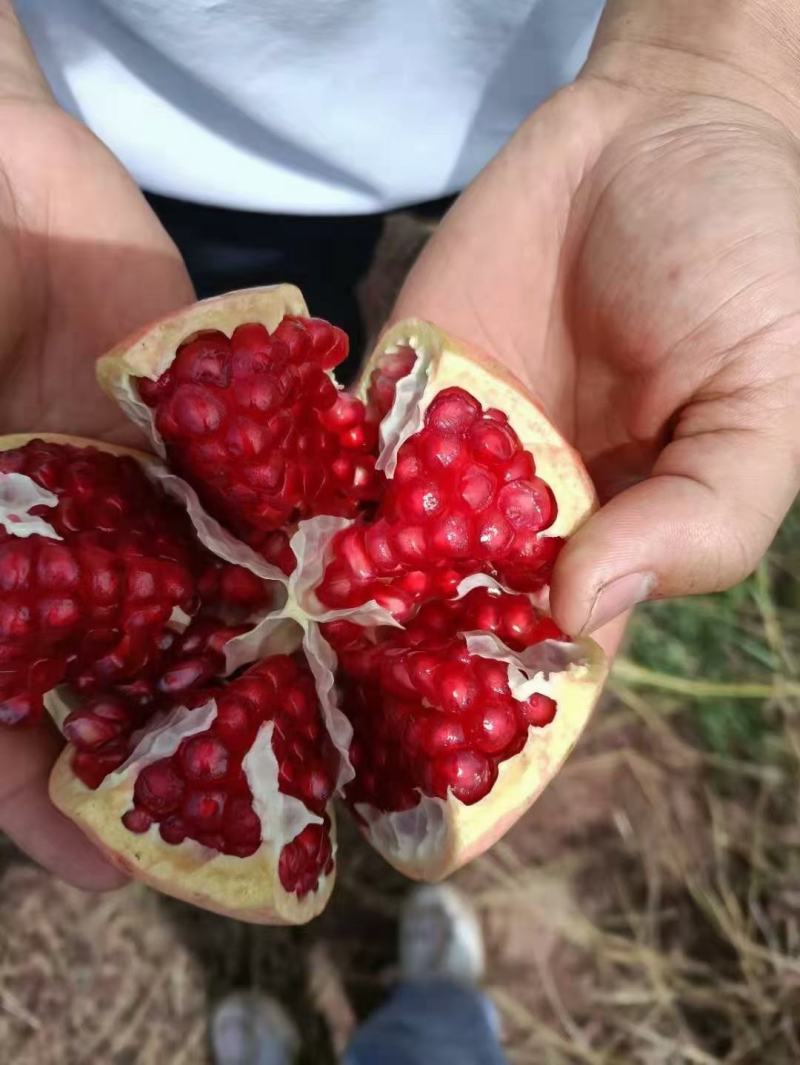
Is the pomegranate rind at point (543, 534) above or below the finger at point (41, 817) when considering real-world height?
above

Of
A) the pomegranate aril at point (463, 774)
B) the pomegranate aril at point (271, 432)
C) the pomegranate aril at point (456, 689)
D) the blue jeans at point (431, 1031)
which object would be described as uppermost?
the pomegranate aril at point (271, 432)

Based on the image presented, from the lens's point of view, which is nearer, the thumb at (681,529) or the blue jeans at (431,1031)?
the thumb at (681,529)

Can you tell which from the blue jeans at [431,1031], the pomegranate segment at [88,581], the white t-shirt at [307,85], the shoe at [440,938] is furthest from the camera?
the shoe at [440,938]

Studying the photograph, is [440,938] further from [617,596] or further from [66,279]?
[66,279]

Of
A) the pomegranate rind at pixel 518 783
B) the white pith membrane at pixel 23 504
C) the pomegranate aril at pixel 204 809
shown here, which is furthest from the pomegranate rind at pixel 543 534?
the white pith membrane at pixel 23 504

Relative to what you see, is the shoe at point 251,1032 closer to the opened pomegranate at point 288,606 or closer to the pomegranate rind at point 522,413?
the opened pomegranate at point 288,606

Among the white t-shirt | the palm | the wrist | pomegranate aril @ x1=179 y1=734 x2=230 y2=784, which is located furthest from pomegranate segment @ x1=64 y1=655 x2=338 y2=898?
the wrist

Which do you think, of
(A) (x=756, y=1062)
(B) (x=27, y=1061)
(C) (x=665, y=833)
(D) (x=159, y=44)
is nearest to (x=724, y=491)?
(D) (x=159, y=44)

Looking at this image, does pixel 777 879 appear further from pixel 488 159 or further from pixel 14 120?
pixel 14 120
